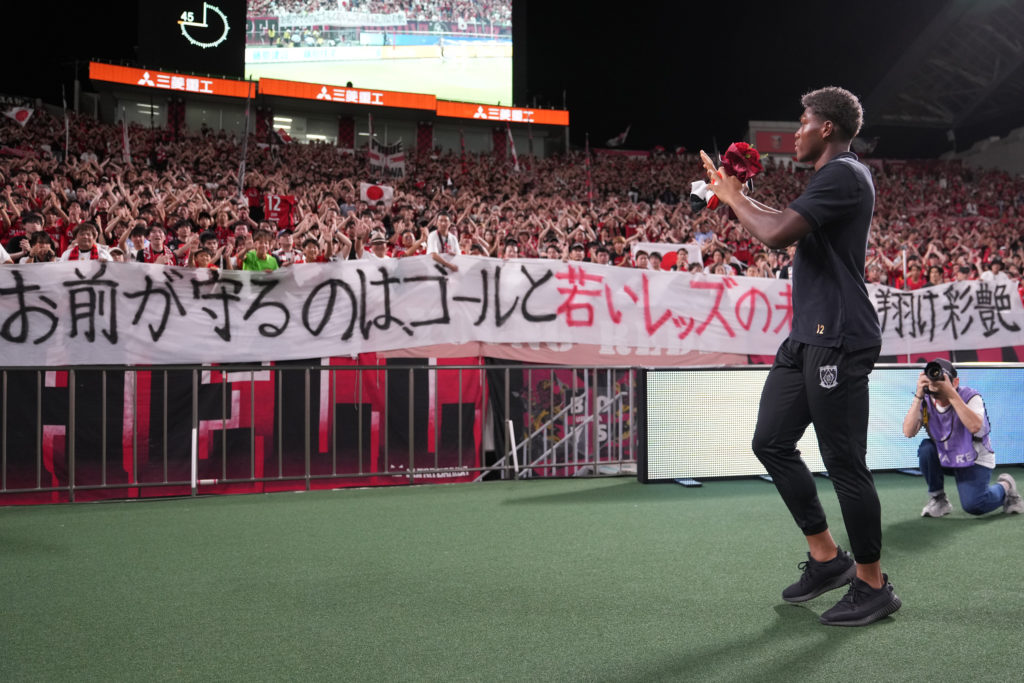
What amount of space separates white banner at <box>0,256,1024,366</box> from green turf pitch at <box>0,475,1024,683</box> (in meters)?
1.78

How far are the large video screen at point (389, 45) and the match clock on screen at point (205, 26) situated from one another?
968mm

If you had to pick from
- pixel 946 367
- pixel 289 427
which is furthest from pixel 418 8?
pixel 946 367

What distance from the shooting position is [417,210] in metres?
17.2

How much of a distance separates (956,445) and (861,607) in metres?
3.01

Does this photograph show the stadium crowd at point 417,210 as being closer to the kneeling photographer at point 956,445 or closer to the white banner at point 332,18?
the kneeling photographer at point 956,445

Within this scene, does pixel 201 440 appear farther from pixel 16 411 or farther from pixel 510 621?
pixel 510 621

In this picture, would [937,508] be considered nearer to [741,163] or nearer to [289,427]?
[741,163]

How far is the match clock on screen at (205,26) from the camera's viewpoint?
29.5 m

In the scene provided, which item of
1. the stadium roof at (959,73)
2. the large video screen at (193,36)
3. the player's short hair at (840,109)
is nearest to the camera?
the player's short hair at (840,109)

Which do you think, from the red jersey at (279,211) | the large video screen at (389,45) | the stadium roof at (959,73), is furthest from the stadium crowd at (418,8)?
the red jersey at (279,211)

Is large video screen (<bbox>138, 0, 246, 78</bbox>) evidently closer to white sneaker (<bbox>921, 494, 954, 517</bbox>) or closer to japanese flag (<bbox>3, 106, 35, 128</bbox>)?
japanese flag (<bbox>3, 106, 35, 128</bbox>)

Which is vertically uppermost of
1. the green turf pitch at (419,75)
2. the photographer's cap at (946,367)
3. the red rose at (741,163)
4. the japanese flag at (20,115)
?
the green turf pitch at (419,75)

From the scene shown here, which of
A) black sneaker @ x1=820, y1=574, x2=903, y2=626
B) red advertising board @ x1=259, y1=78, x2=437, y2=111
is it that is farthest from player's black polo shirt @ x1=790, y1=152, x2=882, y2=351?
red advertising board @ x1=259, y1=78, x2=437, y2=111

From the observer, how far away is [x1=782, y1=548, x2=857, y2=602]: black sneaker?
10.9ft
